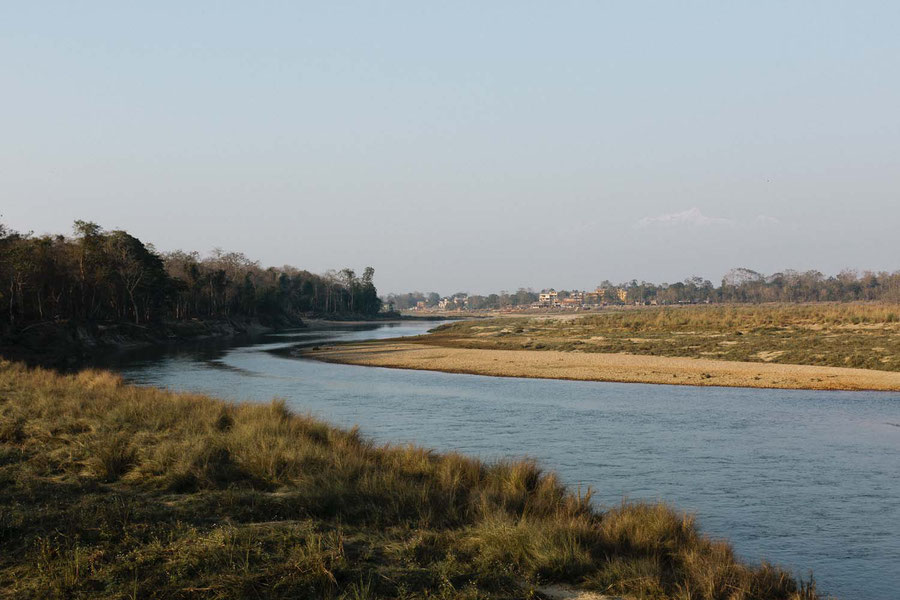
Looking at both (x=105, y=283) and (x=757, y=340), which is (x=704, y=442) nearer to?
(x=757, y=340)

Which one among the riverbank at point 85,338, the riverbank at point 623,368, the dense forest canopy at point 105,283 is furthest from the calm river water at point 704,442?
the dense forest canopy at point 105,283

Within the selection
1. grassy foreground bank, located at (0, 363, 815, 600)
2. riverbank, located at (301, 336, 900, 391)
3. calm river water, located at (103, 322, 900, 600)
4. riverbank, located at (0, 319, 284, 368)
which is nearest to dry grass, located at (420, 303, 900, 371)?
riverbank, located at (301, 336, 900, 391)

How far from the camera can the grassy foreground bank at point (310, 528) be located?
7332mm

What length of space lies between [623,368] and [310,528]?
3441cm

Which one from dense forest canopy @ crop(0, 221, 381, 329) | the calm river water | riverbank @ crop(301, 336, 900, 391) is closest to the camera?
the calm river water

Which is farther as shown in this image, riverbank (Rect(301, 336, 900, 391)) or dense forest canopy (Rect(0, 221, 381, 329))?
dense forest canopy (Rect(0, 221, 381, 329))

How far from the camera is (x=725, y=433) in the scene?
2102 cm

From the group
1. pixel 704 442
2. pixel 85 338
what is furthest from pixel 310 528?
pixel 85 338

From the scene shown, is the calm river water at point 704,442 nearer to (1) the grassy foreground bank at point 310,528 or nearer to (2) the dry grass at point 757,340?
(1) the grassy foreground bank at point 310,528

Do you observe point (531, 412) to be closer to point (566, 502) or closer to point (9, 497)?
point (566, 502)

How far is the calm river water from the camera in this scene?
11.2 meters

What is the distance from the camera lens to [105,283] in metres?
71.3

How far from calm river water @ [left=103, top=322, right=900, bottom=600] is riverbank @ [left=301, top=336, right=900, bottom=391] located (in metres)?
2.31

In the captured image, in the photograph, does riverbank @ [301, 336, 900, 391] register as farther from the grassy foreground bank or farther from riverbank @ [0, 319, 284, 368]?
the grassy foreground bank
